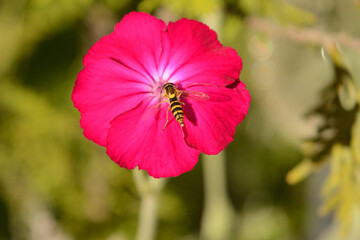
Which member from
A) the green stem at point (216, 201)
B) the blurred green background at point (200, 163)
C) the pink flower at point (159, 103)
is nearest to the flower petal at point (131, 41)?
the pink flower at point (159, 103)

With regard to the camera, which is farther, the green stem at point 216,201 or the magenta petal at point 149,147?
the green stem at point 216,201

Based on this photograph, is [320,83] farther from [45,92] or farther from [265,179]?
[45,92]

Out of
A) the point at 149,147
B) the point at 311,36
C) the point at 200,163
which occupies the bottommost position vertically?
the point at 149,147

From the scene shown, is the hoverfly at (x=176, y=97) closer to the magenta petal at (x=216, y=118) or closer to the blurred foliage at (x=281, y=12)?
the magenta petal at (x=216, y=118)

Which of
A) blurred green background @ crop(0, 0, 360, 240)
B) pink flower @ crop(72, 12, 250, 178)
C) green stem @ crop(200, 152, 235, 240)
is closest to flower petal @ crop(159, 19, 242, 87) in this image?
pink flower @ crop(72, 12, 250, 178)

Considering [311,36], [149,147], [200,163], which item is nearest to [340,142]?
[311,36]

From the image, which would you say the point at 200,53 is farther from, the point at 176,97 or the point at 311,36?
the point at 311,36
